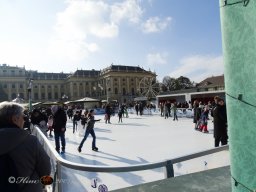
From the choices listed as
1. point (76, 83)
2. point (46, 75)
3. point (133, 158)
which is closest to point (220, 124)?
point (133, 158)

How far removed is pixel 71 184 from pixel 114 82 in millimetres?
85477

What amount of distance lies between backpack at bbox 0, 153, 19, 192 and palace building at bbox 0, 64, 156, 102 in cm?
8190

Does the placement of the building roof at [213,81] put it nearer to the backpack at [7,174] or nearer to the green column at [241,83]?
the backpack at [7,174]

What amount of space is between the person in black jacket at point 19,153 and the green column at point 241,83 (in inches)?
53.1

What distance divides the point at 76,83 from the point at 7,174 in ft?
306

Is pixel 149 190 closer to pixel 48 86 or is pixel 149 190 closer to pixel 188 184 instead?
pixel 188 184

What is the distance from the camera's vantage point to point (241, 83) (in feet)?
3.95

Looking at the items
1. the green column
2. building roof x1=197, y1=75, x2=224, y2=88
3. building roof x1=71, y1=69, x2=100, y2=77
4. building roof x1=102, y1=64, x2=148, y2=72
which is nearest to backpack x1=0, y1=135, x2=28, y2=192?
the green column

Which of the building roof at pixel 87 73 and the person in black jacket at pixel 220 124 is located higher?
the building roof at pixel 87 73

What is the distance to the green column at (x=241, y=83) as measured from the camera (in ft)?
3.81

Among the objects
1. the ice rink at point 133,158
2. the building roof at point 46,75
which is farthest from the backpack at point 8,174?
the building roof at point 46,75

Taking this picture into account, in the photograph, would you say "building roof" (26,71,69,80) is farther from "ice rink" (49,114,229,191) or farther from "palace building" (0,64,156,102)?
"ice rink" (49,114,229,191)

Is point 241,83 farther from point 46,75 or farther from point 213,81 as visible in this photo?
point 46,75

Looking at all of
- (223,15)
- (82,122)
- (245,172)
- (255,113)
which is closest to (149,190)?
(245,172)
